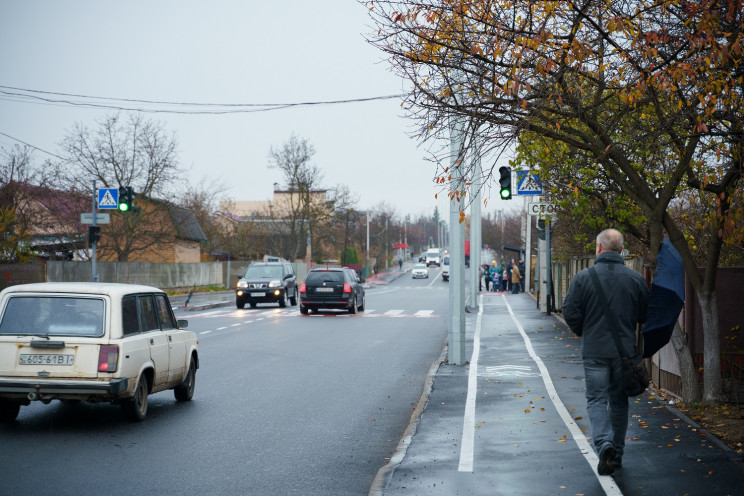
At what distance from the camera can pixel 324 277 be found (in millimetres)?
29891

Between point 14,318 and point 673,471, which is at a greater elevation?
point 14,318

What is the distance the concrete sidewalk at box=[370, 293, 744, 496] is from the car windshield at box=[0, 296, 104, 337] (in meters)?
3.41

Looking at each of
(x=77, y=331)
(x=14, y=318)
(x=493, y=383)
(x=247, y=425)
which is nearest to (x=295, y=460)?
(x=247, y=425)

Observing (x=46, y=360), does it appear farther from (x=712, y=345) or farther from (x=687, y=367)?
(x=712, y=345)

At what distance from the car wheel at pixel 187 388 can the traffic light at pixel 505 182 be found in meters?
10.1

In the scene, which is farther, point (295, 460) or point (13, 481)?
point (295, 460)

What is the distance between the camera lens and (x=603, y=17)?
8.91m

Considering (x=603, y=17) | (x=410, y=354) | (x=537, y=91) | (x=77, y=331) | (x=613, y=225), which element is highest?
(x=603, y=17)

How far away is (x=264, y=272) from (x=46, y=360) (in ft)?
88.3

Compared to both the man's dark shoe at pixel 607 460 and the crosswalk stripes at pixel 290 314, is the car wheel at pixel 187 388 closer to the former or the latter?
the man's dark shoe at pixel 607 460

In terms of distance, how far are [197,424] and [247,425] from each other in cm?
53

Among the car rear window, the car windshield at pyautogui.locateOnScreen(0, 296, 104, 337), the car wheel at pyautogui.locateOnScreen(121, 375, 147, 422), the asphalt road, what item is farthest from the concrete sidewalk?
the car rear window

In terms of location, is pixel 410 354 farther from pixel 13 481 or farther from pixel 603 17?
pixel 13 481

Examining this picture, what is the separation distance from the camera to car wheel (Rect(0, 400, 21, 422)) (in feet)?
29.2
